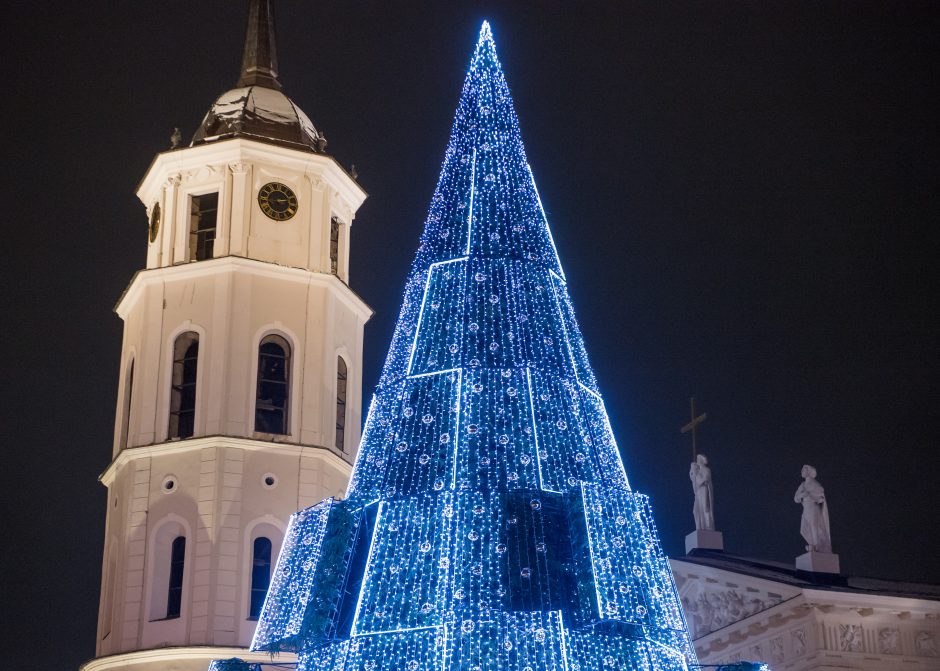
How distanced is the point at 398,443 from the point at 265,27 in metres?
23.4

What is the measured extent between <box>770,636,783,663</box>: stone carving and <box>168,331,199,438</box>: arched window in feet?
39.3

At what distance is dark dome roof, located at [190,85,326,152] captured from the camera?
32.8m

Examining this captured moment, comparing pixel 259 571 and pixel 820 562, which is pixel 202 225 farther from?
pixel 820 562

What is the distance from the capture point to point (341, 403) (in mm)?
32406

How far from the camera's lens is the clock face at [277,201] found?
32438 mm

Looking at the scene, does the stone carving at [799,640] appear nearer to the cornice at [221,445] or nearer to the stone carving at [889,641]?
the stone carving at [889,641]

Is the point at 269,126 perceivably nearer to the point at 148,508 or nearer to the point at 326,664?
the point at 148,508

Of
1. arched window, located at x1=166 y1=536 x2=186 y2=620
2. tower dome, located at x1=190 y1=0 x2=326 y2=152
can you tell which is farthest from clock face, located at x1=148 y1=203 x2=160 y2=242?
arched window, located at x1=166 y1=536 x2=186 y2=620

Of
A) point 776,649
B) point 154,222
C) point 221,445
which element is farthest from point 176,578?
point 776,649

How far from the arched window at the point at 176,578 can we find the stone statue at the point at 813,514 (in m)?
11.9

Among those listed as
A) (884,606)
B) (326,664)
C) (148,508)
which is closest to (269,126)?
(148,508)

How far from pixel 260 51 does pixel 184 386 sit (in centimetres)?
875

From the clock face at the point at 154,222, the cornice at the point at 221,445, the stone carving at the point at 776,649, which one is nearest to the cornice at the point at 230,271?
the clock face at the point at 154,222

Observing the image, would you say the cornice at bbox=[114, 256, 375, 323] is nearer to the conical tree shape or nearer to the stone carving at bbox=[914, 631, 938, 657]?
the stone carving at bbox=[914, 631, 938, 657]
